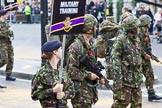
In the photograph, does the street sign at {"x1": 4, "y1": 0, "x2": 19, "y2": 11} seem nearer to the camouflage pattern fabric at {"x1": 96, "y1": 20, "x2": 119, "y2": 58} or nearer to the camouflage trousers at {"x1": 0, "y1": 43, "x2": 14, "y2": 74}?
the camouflage trousers at {"x1": 0, "y1": 43, "x2": 14, "y2": 74}

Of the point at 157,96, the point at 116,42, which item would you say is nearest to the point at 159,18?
the point at 157,96

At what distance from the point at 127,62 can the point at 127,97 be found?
0.49 m

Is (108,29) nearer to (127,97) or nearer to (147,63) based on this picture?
(147,63)

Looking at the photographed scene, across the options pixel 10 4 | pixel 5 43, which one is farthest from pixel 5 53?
pixel 10 4

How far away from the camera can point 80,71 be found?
6.51m

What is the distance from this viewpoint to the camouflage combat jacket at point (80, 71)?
21.2 feet

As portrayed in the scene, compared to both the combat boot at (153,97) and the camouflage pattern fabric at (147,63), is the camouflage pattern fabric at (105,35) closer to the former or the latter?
the camouflage pattern fabric at (147,63)

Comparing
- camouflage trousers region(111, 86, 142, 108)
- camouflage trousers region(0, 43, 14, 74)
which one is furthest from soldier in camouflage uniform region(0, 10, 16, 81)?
camouflage trousers region(111, 86, 142, 108)

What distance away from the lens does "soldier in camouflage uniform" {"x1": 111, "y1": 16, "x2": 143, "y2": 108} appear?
286 inches

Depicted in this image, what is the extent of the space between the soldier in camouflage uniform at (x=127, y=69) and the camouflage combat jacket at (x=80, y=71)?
796 millimetres

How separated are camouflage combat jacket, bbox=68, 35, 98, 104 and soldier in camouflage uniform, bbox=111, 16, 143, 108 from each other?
31.3 inches

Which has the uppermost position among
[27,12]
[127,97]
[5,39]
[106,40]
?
[106,40]

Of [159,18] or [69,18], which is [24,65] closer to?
[69,18]

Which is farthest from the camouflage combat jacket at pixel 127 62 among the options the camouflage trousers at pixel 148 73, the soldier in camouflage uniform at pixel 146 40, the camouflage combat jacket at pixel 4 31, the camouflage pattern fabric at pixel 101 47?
the camouflage combat jacket at pixel 4 31
